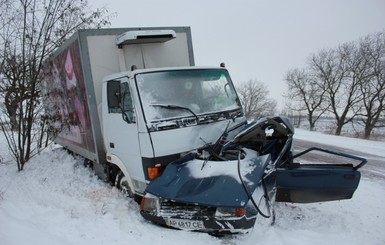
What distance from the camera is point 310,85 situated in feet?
132

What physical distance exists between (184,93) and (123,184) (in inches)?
78.0

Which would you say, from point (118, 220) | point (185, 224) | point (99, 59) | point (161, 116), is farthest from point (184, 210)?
point (99, 59)

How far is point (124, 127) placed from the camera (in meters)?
4.59

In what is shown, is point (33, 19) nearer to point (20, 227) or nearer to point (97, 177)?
point (97, 177)

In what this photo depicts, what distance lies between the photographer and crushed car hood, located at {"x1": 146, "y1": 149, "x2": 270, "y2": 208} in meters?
3.34

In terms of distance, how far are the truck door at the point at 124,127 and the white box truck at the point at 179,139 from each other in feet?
0.05

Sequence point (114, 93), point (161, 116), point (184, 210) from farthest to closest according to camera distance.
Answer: point (114, 93) → point (161, 116) → point (184, 210)

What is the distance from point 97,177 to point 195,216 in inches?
141

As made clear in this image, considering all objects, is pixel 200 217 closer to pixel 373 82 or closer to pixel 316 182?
A: pixel 316 182

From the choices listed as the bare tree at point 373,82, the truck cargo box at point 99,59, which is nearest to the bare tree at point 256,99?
the bare tree at point 373,82

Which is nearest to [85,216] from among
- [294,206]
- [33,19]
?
[294,206]

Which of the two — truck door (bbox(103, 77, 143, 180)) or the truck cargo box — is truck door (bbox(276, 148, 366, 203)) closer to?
truck door (bbox(103, 77, 143, 180))

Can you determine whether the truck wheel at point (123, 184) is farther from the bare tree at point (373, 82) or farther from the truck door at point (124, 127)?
the bare tree at point (373, 82)

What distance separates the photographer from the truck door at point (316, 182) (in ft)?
12.8
